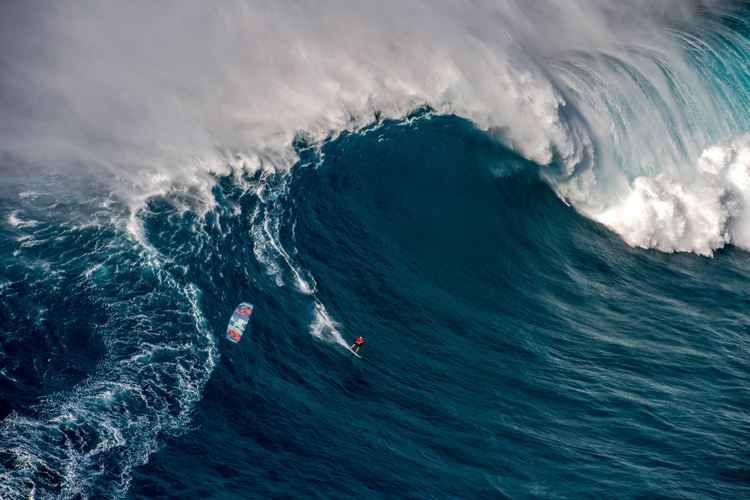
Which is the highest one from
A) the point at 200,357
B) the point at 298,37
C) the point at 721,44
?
the point at 721,44

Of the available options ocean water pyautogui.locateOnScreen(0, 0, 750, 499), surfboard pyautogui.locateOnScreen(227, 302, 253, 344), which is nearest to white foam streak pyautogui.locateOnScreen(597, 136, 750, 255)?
ocean water pyautogui.locateOnScreen(0, 0, 750, 499)

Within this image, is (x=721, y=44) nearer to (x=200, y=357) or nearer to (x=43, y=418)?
(x=200, y=357)

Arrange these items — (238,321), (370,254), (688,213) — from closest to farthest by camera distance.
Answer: (238,321), (370,254), (688,213)

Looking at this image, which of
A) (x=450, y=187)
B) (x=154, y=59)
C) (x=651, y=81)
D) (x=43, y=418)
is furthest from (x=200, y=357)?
(x=651, y=81)

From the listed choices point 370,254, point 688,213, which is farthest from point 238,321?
point 688,213

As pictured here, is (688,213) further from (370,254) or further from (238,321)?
(238,321)

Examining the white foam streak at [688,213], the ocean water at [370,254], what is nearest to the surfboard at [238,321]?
the ocean water at [370,254]
